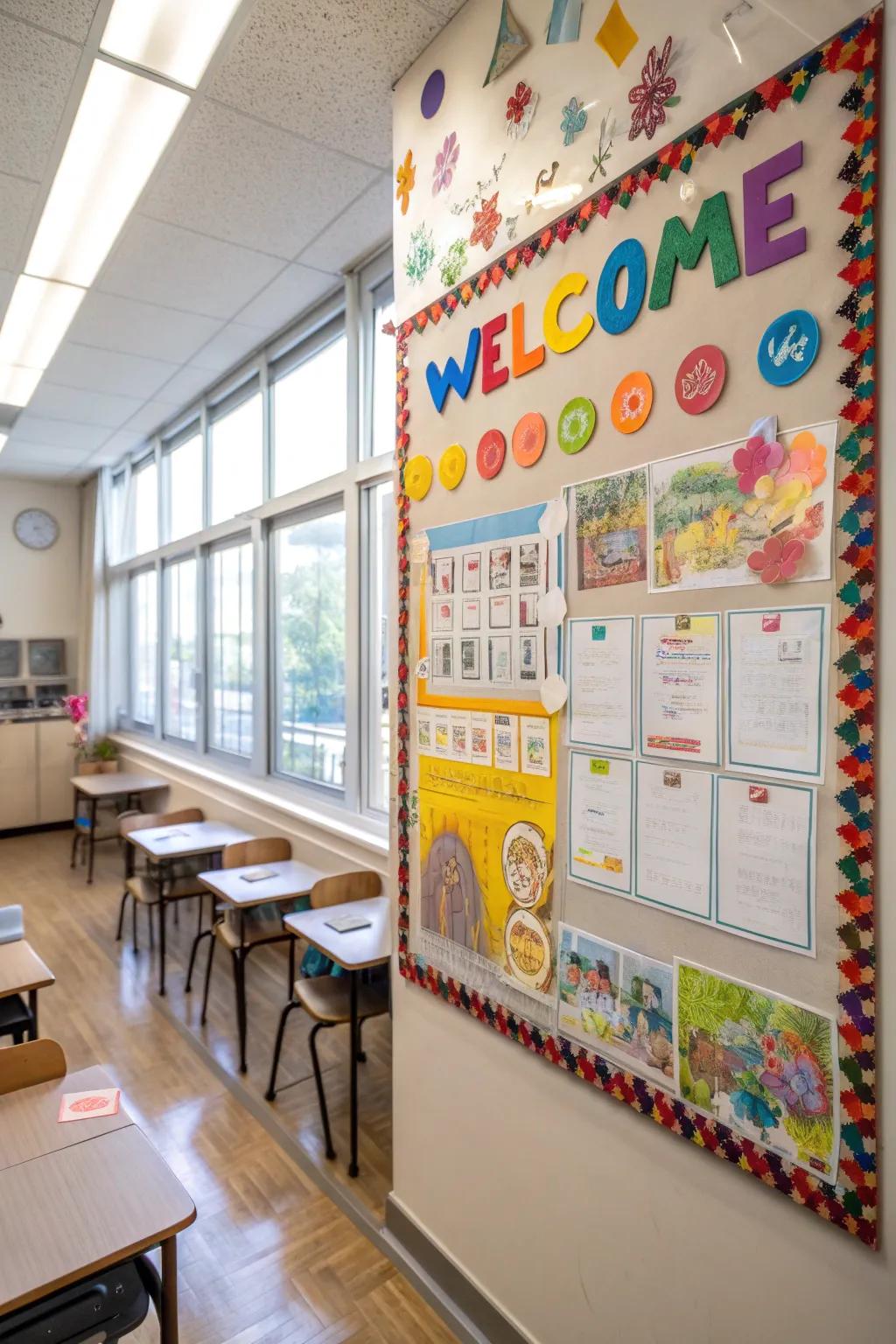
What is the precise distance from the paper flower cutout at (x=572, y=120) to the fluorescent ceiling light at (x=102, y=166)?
4.66 feet

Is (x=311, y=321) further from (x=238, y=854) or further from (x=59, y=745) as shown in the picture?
(x=59, y=745)

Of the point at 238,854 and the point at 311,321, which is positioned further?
the point at 311,321

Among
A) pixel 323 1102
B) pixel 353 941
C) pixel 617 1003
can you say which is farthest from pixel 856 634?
pixel 323 1102

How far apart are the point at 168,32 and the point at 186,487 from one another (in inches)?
160

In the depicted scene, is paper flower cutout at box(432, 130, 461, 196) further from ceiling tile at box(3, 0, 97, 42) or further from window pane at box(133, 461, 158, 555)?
window pane at box(133, 461, 158, 555)

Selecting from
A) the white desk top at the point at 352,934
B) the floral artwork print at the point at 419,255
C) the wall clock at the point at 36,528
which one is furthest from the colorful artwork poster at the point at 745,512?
the wall clock at the point at 36,528

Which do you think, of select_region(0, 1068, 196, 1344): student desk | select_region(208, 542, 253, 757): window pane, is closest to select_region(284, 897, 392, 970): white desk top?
select_region(0, 1068, 196, 1344): student desk

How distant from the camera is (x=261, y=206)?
295 centimetres

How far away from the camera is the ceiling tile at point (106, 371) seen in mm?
4395

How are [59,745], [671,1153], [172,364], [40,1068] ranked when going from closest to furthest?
[671,1153] → [40,1068] → [172,364] → [59,745]

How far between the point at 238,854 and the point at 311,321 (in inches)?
108

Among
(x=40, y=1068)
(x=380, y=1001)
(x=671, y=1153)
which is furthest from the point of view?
(x=380, y=1001)

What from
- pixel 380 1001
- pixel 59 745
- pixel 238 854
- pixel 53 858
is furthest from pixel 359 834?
pixel 59 745

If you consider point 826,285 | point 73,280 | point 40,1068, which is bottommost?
point 40,1068
